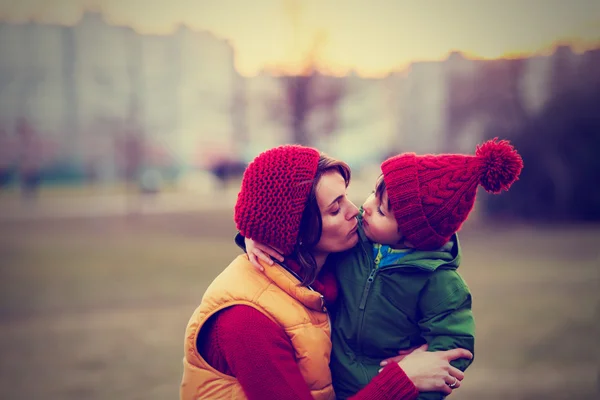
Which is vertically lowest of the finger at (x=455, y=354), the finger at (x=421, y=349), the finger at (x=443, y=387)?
the finger at (x=443, y=387)

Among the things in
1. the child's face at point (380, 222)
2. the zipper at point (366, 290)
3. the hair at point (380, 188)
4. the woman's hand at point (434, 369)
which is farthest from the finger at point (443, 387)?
the hair at point (380, 188)

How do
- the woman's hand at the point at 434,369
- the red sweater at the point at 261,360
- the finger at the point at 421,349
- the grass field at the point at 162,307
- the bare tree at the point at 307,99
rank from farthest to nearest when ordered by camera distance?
the bare tree at the point at 307,99 < the grass field at the point at 162,307 < the finger at the point at 421,349 < the woman's hand at the point at 434,369 < the red sweater at the point at 261,360

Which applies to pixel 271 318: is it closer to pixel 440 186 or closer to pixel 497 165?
pixel 440 186

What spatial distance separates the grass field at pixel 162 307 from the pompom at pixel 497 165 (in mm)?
3737

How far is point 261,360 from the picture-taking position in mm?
1732

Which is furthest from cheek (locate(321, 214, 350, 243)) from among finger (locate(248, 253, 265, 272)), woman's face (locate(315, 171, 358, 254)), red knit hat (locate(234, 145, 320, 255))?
finger (locate(248, 253, 265, 272))

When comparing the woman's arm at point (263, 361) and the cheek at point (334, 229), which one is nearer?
the woman's arm at point (263, 361)

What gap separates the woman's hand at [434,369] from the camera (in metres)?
1.85

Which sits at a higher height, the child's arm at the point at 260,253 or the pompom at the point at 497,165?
the pompom at the point at 497,165

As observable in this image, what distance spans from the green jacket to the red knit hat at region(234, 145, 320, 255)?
0.29 meters

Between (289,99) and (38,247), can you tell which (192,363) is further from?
→ (289,99)

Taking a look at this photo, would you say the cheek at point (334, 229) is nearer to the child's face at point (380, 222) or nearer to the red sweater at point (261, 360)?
the child's face at point (380, 222)

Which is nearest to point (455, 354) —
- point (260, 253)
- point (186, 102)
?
point (260, 253)

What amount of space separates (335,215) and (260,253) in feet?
0.93
